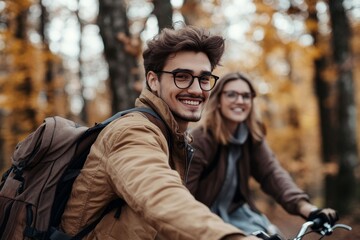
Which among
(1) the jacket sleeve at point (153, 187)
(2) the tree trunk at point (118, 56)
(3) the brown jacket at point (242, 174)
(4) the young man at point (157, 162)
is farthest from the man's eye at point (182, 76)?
(2) the tree trunk at point (118, 56)

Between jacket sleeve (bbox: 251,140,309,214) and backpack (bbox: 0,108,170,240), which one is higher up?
backpack (bbox: 0,108,170,240)

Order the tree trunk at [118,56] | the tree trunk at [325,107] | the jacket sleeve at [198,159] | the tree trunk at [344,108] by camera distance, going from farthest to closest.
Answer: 1. the tree trunk at [325,107]
2. the tree trunk at [344,108]
3. the tree trunk at [118,56]
4. the jacket sleeve at [198,159]

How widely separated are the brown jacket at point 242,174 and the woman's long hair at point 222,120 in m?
0.09

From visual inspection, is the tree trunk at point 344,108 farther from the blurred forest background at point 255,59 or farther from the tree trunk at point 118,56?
the tree trunk at point 118,56

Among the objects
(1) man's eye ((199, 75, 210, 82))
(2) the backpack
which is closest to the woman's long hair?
(1) man's eye ((199, 75, 210, 82))

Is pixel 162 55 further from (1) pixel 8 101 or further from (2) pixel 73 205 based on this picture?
(1) pixel 8 101

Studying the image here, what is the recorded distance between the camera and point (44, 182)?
2.29 meters

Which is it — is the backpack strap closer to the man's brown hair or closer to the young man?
the young man

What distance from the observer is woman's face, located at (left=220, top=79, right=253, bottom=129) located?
4.72 m

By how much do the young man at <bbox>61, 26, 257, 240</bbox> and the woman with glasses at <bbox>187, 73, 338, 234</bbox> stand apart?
1.66 meters

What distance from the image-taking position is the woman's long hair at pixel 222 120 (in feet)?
15.0

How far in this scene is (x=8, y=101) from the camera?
35.1ft

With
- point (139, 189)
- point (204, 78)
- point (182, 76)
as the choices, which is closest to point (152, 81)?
point (182, 76)

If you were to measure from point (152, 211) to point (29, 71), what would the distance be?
9.66m
